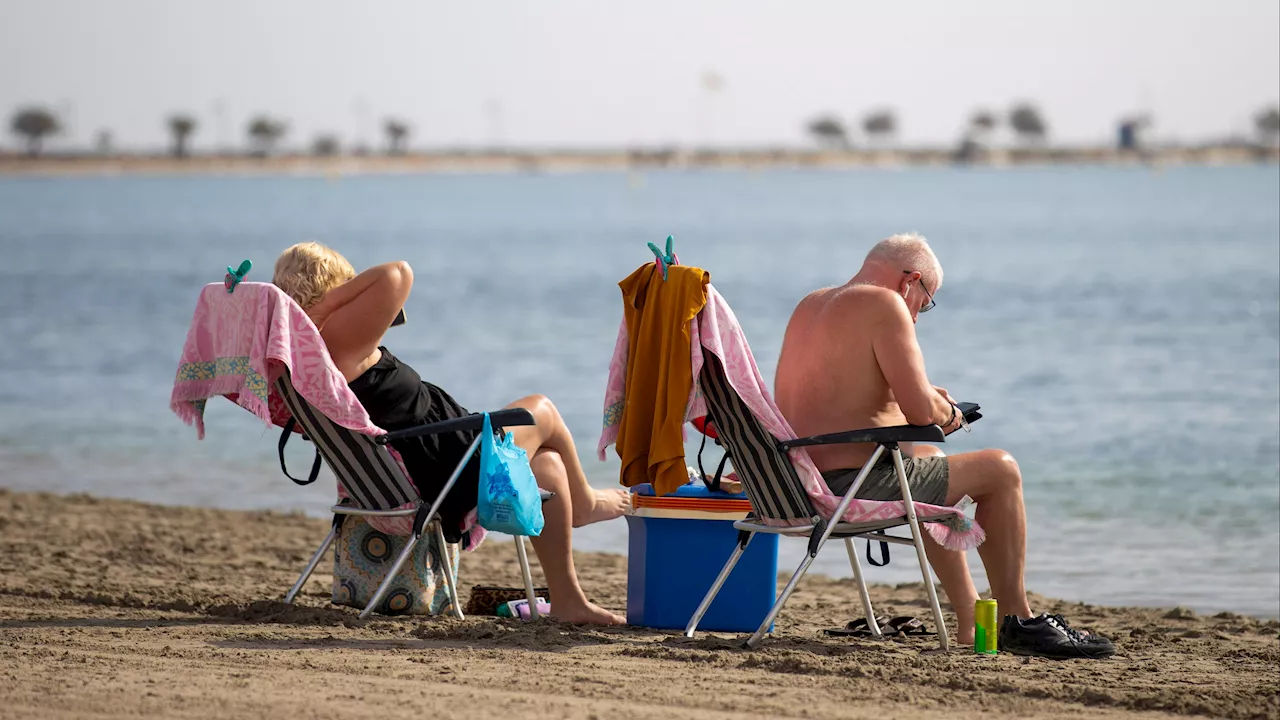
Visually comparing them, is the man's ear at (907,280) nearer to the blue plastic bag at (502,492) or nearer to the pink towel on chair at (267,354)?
the blue plastic bag at (502,492)

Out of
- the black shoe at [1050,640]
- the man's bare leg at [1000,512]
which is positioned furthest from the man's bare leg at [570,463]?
the black shoe at [1050,640]

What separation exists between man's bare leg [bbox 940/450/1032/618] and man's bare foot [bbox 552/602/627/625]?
1114 mm

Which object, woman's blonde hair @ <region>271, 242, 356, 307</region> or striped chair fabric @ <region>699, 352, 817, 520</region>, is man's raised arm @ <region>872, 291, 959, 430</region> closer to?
striped chair fabric @ <region>699, 352, 817, 520</region>

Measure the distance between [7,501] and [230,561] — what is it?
2.17m

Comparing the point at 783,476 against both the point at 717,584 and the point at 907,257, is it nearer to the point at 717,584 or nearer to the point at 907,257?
the point at 717,584

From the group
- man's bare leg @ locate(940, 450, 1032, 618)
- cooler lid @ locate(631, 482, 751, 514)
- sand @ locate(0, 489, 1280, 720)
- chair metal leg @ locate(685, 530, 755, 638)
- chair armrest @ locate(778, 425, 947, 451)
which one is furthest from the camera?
cooler lid @ locate(631, 482, 751, 514)

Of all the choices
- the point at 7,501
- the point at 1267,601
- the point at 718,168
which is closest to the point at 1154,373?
the point at 1267,601

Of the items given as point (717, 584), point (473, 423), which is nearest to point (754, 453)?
point (717, 584)

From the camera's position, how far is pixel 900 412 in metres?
4.85

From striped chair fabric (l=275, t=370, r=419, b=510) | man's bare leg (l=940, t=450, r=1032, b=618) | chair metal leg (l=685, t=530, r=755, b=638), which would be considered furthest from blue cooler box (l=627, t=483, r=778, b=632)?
striped chair fabric (l=275, t=370, r=419, b=510)

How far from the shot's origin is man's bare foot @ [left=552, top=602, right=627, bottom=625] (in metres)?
5.12

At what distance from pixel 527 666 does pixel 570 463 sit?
3.64ft

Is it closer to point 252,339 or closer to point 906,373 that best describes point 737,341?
point 906,373

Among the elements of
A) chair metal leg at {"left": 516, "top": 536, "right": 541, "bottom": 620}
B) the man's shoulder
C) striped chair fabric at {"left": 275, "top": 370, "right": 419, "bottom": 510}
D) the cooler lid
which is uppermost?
the man's shoulder
